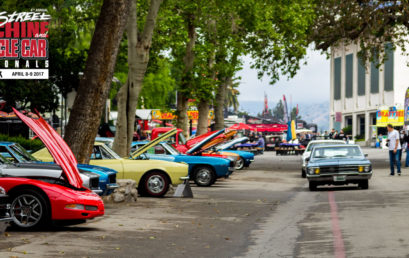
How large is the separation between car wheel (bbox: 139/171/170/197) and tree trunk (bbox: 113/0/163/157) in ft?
13.4

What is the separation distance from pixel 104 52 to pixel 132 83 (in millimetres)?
6232

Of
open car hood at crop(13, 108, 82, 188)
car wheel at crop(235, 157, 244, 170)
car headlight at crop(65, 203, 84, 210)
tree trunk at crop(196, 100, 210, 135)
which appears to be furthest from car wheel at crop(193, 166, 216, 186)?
tree trunk at crop(196, 100, 210, 135)

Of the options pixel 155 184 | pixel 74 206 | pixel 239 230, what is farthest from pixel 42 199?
pixel 155 184

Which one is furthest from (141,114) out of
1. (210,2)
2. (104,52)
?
(104,52)

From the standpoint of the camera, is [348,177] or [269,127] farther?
[269,127]

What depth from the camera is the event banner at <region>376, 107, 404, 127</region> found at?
8356 cm

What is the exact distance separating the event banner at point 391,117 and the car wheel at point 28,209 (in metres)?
72.1

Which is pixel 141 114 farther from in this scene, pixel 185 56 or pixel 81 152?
pixel 81 152

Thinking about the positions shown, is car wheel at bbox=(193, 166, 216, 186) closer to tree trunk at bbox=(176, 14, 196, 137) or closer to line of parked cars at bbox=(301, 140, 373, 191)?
line of parked cars at bbox=(301, 140, 373, 191)

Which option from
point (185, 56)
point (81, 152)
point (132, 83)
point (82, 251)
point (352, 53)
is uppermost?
point (352, 53)

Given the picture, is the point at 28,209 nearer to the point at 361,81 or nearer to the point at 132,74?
the point at 132,74

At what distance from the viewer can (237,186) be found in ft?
90.2

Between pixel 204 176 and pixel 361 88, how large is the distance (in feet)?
284

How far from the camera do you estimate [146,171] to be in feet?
70.1
